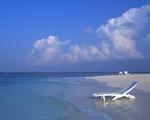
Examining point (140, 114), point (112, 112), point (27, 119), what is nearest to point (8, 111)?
point (27, 119)

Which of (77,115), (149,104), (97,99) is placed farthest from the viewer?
(97,99)

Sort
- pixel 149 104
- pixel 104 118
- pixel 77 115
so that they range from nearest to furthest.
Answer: pixel 104 118, pixel 77 115, pixel 149 104

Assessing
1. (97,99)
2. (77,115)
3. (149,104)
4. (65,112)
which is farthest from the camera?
(97,99)

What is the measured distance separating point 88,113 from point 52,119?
2.40 meters

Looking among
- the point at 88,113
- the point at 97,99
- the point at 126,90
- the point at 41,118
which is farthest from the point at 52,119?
the point at 126,90

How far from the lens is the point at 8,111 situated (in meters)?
20.5

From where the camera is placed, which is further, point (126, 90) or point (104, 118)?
point (126, 90)

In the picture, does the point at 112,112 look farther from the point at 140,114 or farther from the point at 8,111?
the point at 8,111

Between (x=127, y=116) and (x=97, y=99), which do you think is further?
(x=97, y=99)

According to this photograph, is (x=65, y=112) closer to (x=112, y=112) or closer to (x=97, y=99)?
(x=112, y=112)

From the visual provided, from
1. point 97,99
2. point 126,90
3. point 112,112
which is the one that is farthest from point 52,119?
point 126,90

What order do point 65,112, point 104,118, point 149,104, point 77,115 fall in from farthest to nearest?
point 149,104 → point 65,112 → point 77,115 → point 104,118

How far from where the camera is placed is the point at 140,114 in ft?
57.2

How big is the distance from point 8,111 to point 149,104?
9.46 metres
